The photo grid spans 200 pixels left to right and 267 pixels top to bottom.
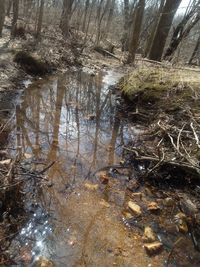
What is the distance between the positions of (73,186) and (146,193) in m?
0.96

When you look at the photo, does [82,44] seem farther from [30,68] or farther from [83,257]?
[83,257]

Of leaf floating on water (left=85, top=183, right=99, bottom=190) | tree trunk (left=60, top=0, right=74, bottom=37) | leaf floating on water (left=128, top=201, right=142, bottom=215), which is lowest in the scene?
leaf floating on water (left=85, top=183, right=99, bottom=190)

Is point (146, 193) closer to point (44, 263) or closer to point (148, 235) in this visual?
point (148, 235)

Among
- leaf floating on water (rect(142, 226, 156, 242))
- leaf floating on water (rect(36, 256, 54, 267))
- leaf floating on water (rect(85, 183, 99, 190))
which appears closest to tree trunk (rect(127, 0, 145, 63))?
leaf floating on water (rect(85, 183, 99, 190))

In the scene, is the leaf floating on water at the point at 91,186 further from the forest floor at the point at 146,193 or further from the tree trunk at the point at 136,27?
the tree trunk at the point at 136,27

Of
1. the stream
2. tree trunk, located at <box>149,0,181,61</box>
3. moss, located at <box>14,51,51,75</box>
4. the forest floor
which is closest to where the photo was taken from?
the stream

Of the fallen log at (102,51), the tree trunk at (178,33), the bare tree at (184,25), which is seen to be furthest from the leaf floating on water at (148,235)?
the fallen log at (102,51)

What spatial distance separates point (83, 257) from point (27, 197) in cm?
100

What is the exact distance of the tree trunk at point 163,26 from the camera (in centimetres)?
1139

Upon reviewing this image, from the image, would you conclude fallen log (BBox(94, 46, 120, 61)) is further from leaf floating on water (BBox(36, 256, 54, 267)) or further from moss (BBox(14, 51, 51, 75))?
leaf floating on water (BBox(36, 256, 54, 267))

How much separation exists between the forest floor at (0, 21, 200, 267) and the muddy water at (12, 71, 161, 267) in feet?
0.05

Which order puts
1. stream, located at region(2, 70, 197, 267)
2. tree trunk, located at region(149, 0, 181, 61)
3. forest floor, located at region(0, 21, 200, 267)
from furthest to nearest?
tree trunk, located at region(149, 0, 181, 61) → forest floor, located at region(0, 21, 200, 267) → stream, located at region(2, 70, 197, 267)

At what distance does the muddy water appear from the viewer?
114 inches

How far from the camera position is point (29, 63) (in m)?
9.13
